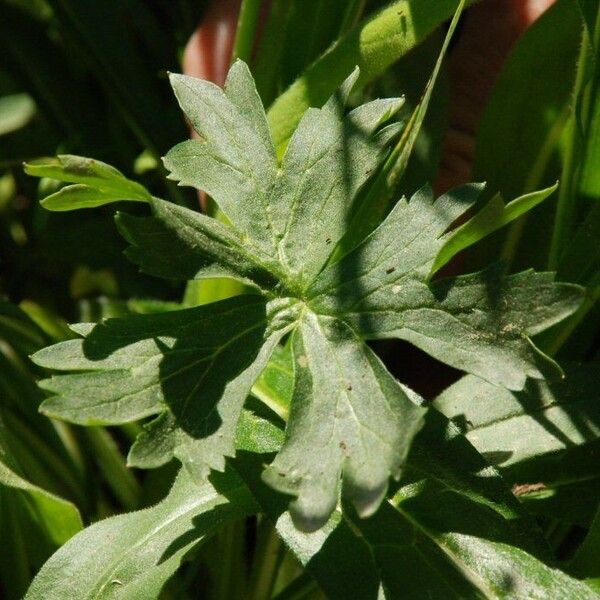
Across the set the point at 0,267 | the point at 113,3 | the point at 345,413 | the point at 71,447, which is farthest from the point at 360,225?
the point at 0,267

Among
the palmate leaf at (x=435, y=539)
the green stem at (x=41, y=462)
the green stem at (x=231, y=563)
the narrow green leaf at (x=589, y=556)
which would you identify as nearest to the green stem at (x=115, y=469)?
the green stem at (x=41, y=462)

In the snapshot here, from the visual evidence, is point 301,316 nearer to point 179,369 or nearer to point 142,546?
point 179,369

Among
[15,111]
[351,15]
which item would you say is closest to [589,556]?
[351,15]

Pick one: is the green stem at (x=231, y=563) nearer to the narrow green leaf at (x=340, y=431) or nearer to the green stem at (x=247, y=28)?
the narrow green leaf at (x=340, y=431)

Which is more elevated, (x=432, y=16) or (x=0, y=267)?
(x=432, y=16)

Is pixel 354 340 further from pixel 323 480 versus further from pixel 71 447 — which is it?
pixel 71 447

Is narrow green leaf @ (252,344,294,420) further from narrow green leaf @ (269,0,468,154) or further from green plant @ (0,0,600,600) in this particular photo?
narrow green leaf @ (269,0,468,154)
